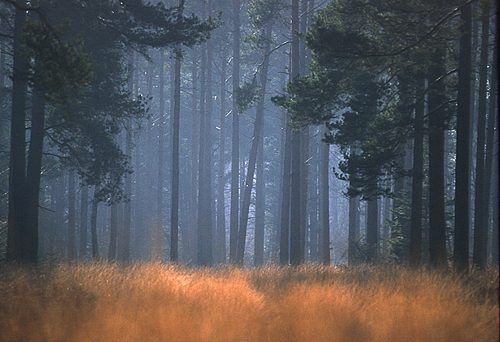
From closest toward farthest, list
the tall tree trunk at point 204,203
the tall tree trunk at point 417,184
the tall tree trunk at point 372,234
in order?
the tall tree trunk at point 417,184 < the tall tree trunk at point 372,234 < the tall tree trunk at point 204,203

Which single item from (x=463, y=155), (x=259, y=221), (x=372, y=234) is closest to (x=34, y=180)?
(x=463, y=155)

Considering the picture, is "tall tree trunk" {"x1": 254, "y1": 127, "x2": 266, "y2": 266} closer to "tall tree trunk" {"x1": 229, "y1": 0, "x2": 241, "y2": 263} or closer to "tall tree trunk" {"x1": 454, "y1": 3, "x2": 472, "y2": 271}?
"tall tree trunk" {"x1": 229, "y1": 0, "x2": 241, "y2": 263}

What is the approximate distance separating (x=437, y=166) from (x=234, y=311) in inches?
353

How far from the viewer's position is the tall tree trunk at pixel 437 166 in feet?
53.3

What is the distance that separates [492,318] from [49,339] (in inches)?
224

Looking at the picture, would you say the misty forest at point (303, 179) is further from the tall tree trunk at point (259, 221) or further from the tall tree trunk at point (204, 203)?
the tall tree trunk at point (259, 221)

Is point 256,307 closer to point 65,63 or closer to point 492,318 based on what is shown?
point 492,318

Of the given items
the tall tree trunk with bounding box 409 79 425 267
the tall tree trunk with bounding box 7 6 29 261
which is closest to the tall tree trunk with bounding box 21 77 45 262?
the tall tree trunk with bounding box 7 6 29 261

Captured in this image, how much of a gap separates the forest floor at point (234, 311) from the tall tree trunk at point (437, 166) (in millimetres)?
4552

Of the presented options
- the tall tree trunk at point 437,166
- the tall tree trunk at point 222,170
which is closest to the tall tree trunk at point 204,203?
the tall tree trunk at point 222,170

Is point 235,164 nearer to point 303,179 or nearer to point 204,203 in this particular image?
point 204,203

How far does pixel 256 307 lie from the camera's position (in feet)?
32.9

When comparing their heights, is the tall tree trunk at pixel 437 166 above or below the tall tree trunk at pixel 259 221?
above

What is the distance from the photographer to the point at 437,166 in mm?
16656
